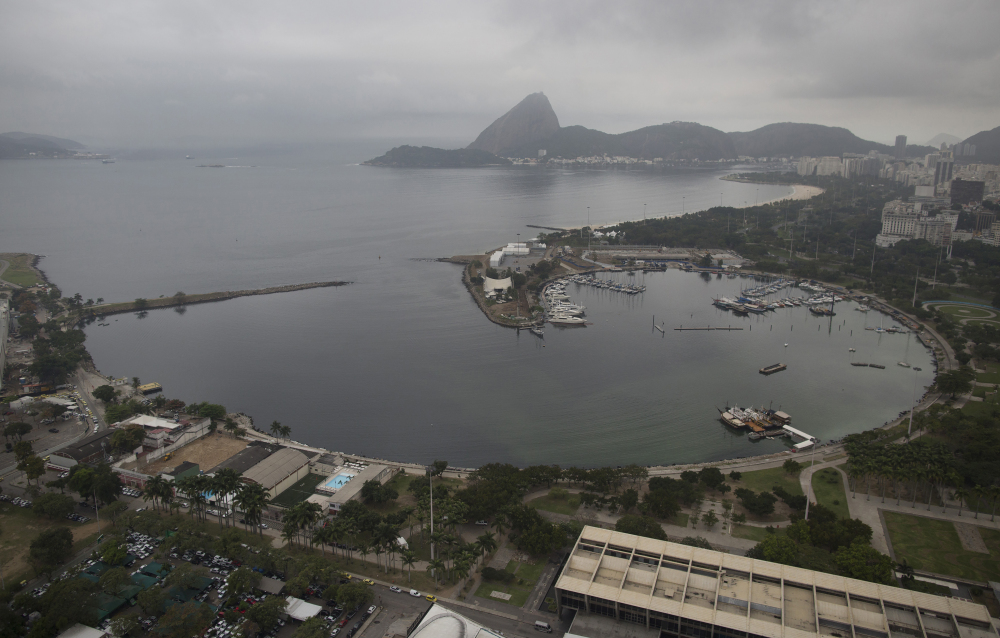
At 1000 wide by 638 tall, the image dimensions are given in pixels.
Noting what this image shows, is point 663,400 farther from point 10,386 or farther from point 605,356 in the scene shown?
point 10,386

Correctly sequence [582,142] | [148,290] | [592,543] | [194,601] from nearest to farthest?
[194,601] < [592,543] < [148,290] < [582,142]

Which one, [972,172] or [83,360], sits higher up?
[972,172]

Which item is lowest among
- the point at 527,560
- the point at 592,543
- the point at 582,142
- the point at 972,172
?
the point at 527,560

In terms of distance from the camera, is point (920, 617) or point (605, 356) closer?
point (920, 617)

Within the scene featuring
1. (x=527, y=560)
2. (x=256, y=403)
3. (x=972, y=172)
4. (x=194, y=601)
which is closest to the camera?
(x=194, y=601)

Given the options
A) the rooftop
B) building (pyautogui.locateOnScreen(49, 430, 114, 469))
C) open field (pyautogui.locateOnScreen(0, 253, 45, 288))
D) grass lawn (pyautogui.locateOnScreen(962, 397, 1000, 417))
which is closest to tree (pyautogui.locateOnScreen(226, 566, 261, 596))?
the rooftop

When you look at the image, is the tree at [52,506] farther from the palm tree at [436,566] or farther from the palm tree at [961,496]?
the palm tree at [961,496]

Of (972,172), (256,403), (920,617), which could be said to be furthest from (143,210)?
(972,172)

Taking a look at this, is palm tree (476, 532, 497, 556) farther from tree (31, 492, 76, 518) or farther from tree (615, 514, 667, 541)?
tree (31, 492, 76, 518)
